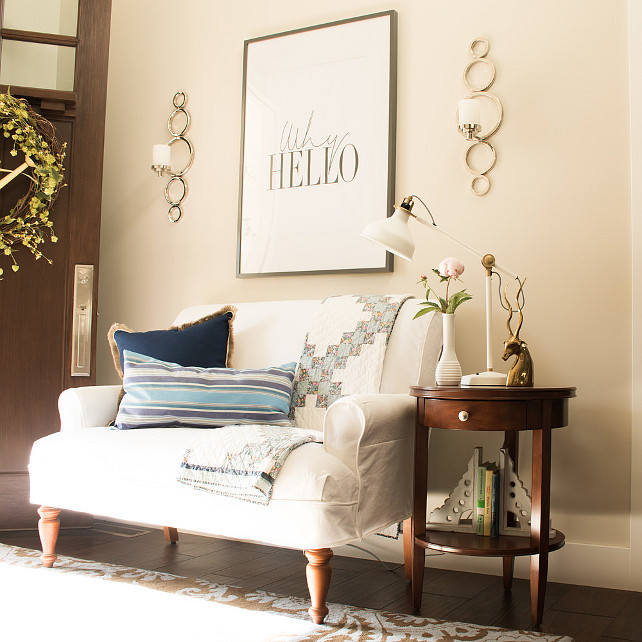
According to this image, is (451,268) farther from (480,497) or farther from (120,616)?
(120,616)

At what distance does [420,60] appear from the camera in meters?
2.76

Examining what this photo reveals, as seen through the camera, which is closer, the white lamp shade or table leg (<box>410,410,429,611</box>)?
table leg (<box>410,410,429,611</box>)

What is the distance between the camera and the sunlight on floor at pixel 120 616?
68.4 inches

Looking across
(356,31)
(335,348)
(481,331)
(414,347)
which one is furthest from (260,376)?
(356,31)

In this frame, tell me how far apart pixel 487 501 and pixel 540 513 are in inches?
7.9

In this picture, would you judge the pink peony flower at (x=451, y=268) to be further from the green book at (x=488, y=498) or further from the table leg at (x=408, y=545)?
the table leg at (x=408, y=545)

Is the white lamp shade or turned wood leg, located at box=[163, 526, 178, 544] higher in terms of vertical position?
the white lamp shade

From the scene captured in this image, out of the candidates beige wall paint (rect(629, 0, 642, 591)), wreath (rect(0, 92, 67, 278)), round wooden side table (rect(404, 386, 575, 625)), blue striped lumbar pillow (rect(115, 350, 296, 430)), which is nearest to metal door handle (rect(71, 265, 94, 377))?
wreath (rect(0, 92, 67, 278))

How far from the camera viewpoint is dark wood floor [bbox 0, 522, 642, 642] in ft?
6.37

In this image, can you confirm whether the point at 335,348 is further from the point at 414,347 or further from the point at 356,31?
the point at 356,31

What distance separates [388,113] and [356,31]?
0.39 m

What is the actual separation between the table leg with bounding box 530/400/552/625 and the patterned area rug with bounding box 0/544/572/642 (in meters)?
0.13

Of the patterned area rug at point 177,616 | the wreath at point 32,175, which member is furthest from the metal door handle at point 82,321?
the patterned area rug at point 177,616

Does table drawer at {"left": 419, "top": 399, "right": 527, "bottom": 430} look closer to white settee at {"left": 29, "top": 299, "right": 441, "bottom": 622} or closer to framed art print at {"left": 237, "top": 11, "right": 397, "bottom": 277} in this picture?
white settee at {"left": 29, "top": 299, "right": 441, "bottom": 622}
